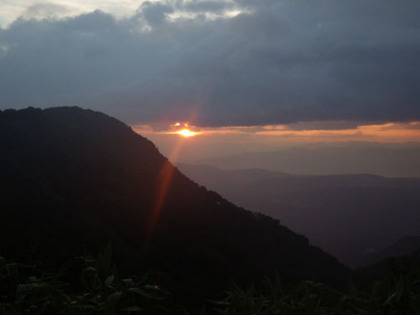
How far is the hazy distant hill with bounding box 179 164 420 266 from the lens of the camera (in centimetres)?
9378

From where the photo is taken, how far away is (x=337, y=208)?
15000cm

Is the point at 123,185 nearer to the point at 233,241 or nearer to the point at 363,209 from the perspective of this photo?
the point at 233,241

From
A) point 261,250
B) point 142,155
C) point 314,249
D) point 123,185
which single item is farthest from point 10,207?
point 314,249

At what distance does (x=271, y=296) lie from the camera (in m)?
2.90

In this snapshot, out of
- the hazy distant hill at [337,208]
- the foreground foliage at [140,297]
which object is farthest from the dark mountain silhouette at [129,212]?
the hazy distant hill at [337,208]

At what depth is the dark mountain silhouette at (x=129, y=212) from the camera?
107 feet

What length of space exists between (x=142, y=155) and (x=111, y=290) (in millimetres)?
61758

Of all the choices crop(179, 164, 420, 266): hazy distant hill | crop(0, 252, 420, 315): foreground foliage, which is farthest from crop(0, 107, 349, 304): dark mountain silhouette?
crop(179, 164, 420, 266): hazy distant hill

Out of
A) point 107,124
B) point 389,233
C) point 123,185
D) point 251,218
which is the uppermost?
point 107,124

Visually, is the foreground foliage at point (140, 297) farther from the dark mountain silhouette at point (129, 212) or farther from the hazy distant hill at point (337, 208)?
the hazy distant hill at point (337, 208)

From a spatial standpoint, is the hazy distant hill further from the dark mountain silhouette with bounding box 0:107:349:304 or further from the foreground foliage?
the foreground foliage

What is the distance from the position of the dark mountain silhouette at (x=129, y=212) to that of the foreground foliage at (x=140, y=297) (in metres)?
18.6

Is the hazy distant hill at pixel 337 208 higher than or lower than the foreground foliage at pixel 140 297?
lower

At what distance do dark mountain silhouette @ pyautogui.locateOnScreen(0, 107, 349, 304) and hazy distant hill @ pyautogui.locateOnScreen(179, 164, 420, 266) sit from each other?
77.7 ft
